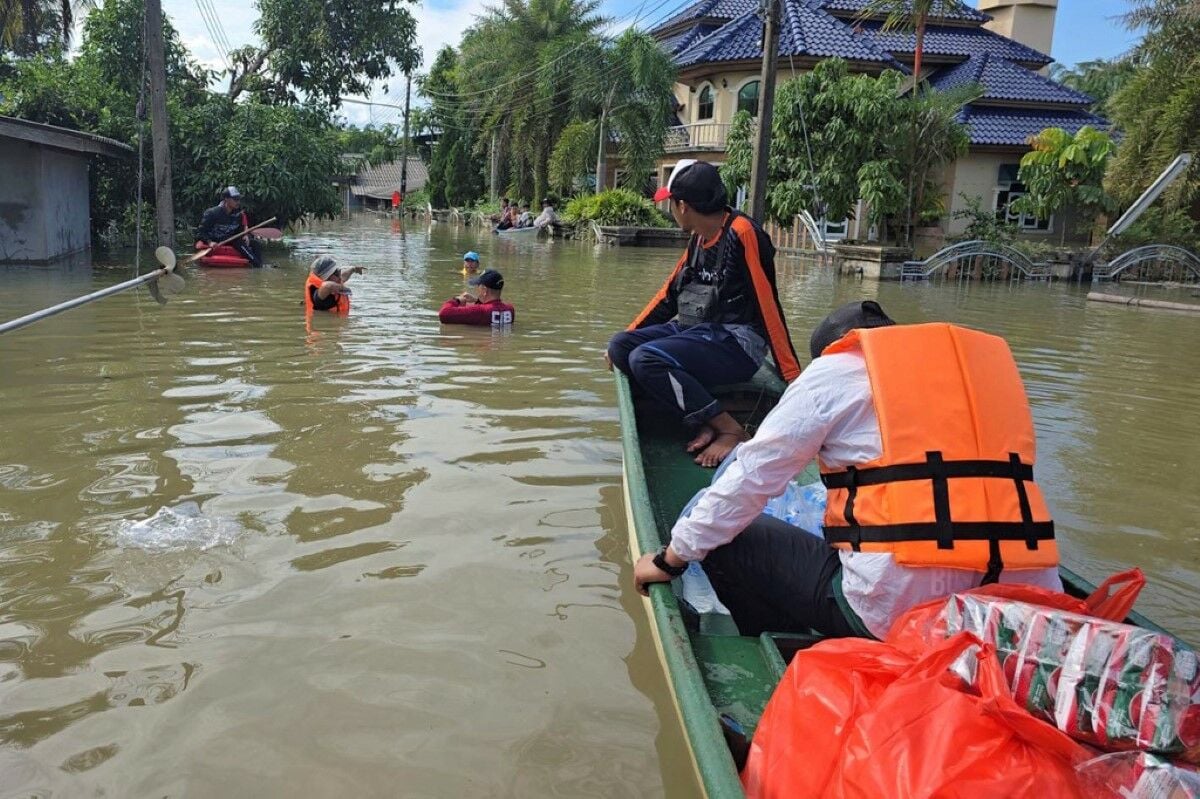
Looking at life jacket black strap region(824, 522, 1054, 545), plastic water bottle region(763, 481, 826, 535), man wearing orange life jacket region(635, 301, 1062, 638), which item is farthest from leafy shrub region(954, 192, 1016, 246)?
life jacket black strap region(824, 522, 1054, 545)

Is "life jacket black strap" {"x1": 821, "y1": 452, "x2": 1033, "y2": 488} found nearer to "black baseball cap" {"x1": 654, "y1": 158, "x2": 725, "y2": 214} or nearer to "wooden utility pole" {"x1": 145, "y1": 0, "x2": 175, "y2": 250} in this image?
"black baseball cap" {"x1": 654, "y1": 158, "x2": 725, "y2": 214}

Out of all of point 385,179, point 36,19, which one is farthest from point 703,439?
point 385,179

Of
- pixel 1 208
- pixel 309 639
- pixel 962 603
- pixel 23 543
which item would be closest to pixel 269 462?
pixel 23 543

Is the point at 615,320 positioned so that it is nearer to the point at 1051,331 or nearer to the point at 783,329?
the point at 1051,331

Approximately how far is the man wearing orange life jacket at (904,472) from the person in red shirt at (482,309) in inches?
327

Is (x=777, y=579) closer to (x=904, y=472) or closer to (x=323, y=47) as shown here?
(x=904, y=472)

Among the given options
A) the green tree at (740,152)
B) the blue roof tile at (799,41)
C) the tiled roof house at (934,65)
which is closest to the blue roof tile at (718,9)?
the tiled roof house at (934,65)

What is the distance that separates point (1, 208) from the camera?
49.3 feet

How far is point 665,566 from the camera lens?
302 centimetres

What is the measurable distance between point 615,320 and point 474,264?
7.96 feet

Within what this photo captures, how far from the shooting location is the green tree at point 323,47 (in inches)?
936

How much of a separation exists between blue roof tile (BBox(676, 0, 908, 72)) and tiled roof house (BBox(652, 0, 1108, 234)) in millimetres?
41

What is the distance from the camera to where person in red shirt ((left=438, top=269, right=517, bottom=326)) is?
10.8 metres

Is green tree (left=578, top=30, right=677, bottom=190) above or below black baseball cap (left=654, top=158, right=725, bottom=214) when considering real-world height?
above
